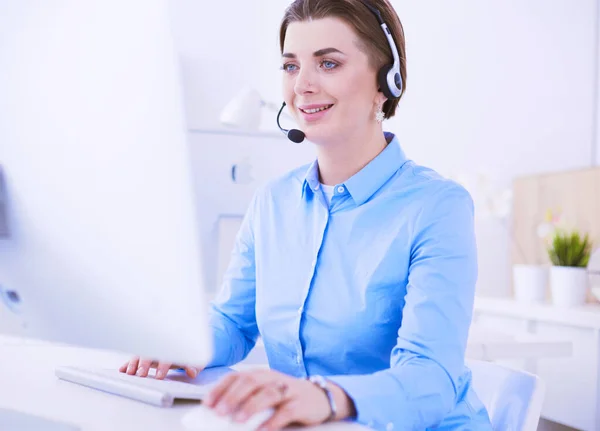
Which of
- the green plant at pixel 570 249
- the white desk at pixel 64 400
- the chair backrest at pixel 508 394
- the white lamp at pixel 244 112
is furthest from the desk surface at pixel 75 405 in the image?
the green plant at pixel 570 249

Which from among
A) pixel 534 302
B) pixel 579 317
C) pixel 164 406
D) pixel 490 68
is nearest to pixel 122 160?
pixel 164 406

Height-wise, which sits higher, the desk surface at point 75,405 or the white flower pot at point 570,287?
the desk surface at point 75,405

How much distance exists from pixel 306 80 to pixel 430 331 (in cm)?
51

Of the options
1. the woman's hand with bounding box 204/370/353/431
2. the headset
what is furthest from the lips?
the woman's hand with bounding box 204/370/353/431

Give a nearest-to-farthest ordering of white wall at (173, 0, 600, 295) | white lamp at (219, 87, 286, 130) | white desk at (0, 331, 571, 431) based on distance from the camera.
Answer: white desk at (0, 331, 571, 431) < white lamp at (219, 87, 286, 130) < white wall at (173, 0, 600, 295)

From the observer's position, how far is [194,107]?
2174 millimetres

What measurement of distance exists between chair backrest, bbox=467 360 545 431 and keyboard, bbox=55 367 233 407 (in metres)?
0.52

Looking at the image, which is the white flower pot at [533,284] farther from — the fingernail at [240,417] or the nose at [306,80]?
the fingernail at [240,417]

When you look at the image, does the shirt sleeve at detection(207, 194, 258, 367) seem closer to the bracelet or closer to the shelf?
the bracelet

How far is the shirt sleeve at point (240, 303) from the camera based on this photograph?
1.18 metres

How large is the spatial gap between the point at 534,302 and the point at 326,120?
1509 millimetres

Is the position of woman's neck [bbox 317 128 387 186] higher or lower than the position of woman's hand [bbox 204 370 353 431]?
higher

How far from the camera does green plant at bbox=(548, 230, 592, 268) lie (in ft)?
7.41

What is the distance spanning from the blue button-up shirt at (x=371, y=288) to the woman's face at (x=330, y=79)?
0.09 metres
